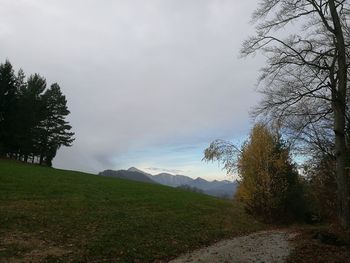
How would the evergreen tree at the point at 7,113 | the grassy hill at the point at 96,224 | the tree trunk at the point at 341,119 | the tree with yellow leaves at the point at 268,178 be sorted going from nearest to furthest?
1. the grassy hill at the point at 96,224
2. the tree trunk at the point at 341,119
3. the tree with yellow leaves at the point at 268,178
4. the evergreen tree at the point at 7,113

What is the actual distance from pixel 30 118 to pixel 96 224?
145 feet

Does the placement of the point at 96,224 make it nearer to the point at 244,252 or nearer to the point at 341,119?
the point at 244,252

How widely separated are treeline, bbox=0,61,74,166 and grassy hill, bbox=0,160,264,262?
27.9m

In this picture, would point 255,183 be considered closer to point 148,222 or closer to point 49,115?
point 148,222

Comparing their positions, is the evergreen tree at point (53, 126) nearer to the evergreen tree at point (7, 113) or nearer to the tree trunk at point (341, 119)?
the evergreen tree at point (7, 113)

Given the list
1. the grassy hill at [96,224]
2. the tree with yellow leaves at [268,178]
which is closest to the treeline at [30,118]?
the grassy hill at [96,224]

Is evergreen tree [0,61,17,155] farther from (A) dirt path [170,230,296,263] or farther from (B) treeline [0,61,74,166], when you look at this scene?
Result: (A) dirt path [170,230,296,263]

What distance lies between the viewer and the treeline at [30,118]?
184ft

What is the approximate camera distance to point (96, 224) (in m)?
17.7

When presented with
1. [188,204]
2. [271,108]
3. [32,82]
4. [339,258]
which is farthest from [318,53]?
[32,82]

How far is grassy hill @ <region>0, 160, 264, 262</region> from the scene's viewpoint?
43.3 ft

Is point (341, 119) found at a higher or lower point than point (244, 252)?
higher

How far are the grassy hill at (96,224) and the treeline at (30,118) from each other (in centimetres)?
2787

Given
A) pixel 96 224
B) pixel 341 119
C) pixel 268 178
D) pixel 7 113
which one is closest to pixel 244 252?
pixel 341 119
